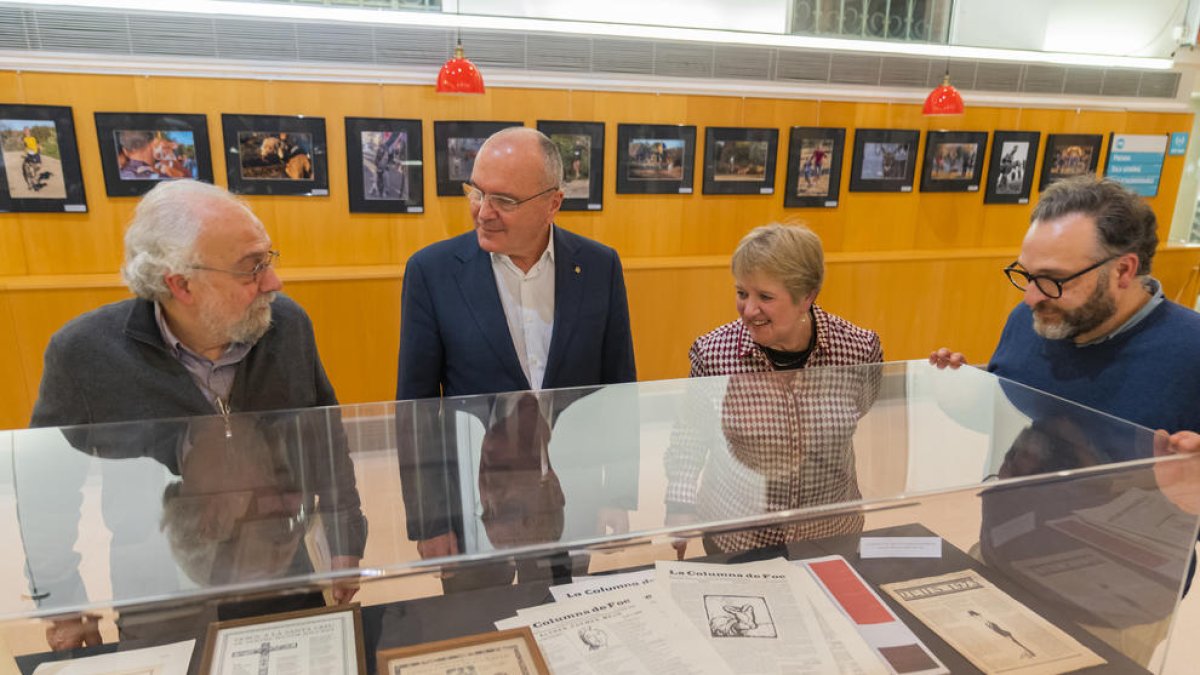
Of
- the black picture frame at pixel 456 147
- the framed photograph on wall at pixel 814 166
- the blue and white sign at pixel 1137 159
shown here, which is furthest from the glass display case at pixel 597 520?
the blue and white sign at pixel 1137 159

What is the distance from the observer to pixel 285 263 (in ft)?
16.0

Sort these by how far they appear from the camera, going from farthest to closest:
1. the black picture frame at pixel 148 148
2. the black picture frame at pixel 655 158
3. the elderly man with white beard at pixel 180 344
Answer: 1. the black picture frame at pixel 655 158
2. the black picture frame at pixel 148 148
3. the elderly man with white beard at pixel 180 344

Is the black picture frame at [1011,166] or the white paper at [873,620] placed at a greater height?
the black picture frame at [1011,166]

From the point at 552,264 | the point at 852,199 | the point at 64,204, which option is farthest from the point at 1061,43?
the point at 64,204

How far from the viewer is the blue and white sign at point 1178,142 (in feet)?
22.0

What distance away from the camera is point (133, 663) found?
115 centimetres

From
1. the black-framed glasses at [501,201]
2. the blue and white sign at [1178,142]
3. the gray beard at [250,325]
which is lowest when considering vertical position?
the gray beard at [250,325]

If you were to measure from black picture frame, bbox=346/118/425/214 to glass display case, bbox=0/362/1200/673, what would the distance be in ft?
11.6

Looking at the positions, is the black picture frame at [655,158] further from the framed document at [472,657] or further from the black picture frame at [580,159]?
the framed document at [472,657]

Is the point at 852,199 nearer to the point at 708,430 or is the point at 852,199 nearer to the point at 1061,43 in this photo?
the point at 1061,43

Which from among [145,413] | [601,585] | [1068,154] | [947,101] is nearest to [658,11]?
[947,101]

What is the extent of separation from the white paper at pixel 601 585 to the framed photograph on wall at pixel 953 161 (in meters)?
5.81

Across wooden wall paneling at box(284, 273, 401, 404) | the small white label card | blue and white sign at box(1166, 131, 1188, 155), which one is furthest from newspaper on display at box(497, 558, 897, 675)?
blue and white sign at box(1166, 131, 1188, 155)

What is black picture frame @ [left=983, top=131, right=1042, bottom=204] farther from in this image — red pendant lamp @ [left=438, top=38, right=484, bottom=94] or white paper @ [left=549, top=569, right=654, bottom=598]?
white paper @ [left=549, top=569, right=654, bottom=598]
